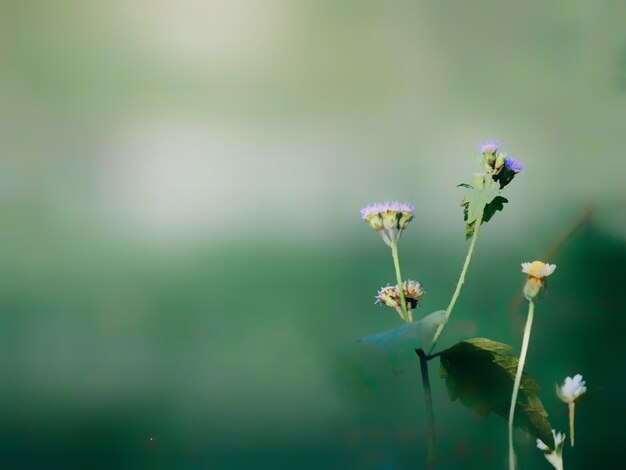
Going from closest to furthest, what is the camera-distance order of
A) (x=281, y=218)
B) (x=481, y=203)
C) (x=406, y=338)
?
(x=406, y=338) < (x=481, y=203) < (x=281, y=218)

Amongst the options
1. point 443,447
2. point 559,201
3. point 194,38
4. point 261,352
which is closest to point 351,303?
point 261,352

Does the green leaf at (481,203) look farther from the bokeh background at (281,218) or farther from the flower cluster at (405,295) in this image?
the bokeh background at (281,218)

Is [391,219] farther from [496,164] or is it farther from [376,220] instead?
[496,164]

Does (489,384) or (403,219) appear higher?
(403,219)

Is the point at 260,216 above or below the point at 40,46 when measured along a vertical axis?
below

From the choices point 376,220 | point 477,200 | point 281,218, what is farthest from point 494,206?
point 281,218

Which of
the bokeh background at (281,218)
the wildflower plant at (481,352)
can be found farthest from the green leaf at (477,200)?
the bokeh background at (281,218)

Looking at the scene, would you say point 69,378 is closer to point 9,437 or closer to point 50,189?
point 9,437
